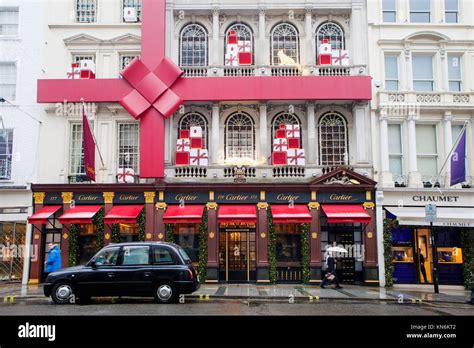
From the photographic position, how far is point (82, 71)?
910 inches

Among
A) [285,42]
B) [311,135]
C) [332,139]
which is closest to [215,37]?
[285,42]

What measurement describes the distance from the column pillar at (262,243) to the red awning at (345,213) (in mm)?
2837

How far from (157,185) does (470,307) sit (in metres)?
13.8

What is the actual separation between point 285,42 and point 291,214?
922cm

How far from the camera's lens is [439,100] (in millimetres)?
22547

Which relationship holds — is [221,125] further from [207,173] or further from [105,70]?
[105,70]

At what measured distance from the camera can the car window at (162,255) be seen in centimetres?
1406

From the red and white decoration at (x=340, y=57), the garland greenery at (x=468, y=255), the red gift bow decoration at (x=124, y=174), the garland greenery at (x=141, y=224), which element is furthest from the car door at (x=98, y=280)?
the garland greenery at (x=468, y=255)

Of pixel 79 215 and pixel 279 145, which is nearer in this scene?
pixel 79 215

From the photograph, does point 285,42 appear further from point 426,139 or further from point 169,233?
point 169,233

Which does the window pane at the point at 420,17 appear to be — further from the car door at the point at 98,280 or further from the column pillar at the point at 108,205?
the car door at the point at 98,280

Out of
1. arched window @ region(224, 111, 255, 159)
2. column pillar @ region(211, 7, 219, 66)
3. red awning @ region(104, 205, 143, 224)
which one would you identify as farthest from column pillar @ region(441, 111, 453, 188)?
red awning @ region(104, 205, 143, 224)

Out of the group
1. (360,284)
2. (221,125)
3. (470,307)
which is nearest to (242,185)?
(221,125)
